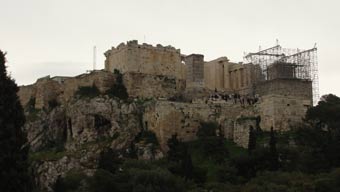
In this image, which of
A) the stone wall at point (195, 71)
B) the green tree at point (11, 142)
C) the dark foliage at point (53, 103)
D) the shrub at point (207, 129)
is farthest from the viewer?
the dark foliage at point (53, 103)

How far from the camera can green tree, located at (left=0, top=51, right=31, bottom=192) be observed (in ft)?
102

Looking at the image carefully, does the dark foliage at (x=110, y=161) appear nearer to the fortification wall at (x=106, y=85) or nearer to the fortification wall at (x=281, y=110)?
the fortification wall at (x=106, y=85)

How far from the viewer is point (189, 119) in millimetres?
63156

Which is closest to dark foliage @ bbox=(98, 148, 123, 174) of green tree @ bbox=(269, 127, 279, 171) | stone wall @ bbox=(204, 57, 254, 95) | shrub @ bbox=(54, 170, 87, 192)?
shrub @ bbox=(54, 170, 87, 192)

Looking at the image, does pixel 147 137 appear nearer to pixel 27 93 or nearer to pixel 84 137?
pixel 84 137

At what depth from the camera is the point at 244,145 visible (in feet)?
198

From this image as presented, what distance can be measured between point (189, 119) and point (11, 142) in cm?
3254

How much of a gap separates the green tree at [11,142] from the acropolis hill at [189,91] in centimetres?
2912

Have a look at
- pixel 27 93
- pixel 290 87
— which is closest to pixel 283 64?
pixel 290 87

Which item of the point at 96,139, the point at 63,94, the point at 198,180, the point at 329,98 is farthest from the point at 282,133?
the point at 63,94

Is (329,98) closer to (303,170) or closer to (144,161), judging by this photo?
(303,170)

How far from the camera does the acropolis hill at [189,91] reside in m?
61.8

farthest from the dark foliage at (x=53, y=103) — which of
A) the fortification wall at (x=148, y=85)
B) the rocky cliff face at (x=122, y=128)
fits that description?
the fortification wall at (x=148, y=85)

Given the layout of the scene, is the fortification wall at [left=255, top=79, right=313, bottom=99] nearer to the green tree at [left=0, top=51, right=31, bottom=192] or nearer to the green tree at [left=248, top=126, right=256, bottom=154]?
the green tree at [left=248, top=126, right=256, bottom=154]
